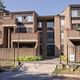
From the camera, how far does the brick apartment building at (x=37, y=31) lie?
2114 inches

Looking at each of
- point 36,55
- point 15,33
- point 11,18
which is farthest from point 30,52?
point 11,18

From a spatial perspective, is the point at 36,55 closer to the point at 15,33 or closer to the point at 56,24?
the point at 15,33

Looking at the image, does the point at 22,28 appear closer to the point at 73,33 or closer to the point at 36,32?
the point at 36,32

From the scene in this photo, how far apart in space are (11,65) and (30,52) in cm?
853

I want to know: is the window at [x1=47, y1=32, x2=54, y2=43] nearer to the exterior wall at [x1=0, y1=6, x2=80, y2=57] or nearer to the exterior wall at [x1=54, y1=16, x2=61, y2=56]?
the exterior wall at [x1=0, y1=6, x2=80, y2=57]

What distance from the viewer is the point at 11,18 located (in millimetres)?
56375

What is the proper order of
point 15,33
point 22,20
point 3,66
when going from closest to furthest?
point 3,66, point 15,33, point 22,20

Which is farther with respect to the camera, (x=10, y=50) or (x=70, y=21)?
(x=70, y=21)

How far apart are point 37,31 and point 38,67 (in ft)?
65.9

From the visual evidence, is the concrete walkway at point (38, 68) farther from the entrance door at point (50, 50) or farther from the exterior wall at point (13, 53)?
the entrance door at point (50, 50)

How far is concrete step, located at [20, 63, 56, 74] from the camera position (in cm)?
3856

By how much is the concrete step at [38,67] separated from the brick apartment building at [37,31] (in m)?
8.93

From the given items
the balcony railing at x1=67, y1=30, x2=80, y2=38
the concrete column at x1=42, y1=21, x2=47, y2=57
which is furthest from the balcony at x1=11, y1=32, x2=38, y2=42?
the concrete column at x1=42, y1=21, x2=47, y2=57

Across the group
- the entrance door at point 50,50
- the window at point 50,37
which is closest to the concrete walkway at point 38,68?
the entrance door at point 50,50
